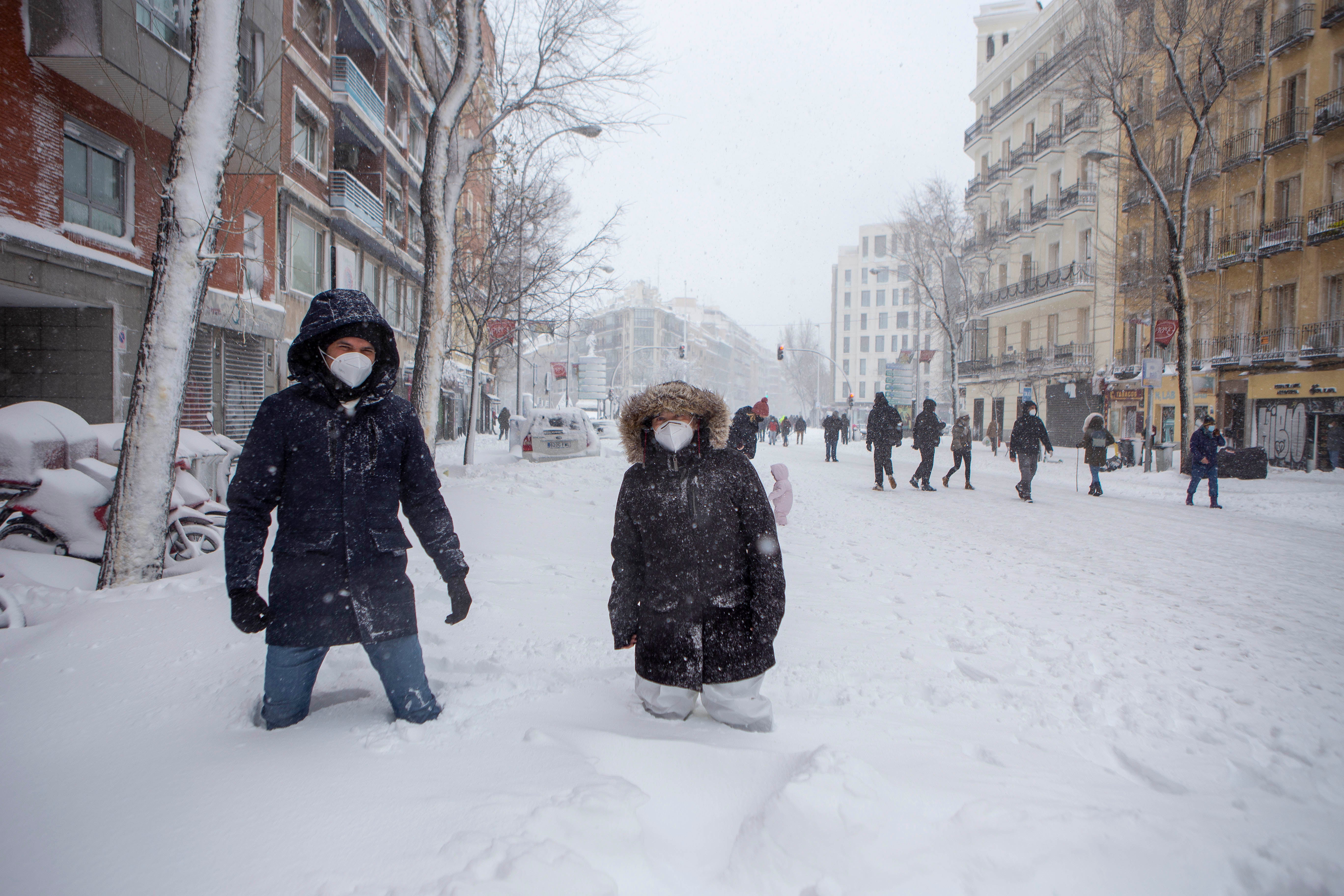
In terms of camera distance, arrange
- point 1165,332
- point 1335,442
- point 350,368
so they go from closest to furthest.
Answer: point 350,368 → point 1165,332 → point 1335,442

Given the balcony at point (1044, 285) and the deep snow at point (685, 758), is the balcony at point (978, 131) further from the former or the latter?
the deep snow at point (685, 758)

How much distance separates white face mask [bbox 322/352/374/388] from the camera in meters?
2.54

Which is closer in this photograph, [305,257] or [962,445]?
[962,445]

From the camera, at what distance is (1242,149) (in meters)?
24.5

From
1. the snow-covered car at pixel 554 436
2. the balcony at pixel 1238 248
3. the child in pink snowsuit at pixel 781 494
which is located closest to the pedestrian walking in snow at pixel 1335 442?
the balcony at pixel 1238 248

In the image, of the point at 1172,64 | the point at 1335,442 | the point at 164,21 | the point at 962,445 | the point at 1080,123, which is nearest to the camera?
the point at 164,21

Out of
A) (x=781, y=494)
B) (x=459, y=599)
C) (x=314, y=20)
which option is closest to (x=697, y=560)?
(x=459, y=599)

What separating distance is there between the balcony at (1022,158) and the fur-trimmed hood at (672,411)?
38404 millimetres

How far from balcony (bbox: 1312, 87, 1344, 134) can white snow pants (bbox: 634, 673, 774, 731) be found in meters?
28.3

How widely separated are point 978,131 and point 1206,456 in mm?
34497

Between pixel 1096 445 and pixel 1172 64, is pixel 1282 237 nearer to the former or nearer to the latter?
pixel 1172 64

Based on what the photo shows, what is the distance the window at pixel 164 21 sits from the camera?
11.0m

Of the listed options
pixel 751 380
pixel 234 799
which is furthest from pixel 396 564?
pixel 751 380

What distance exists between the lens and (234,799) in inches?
84.8
